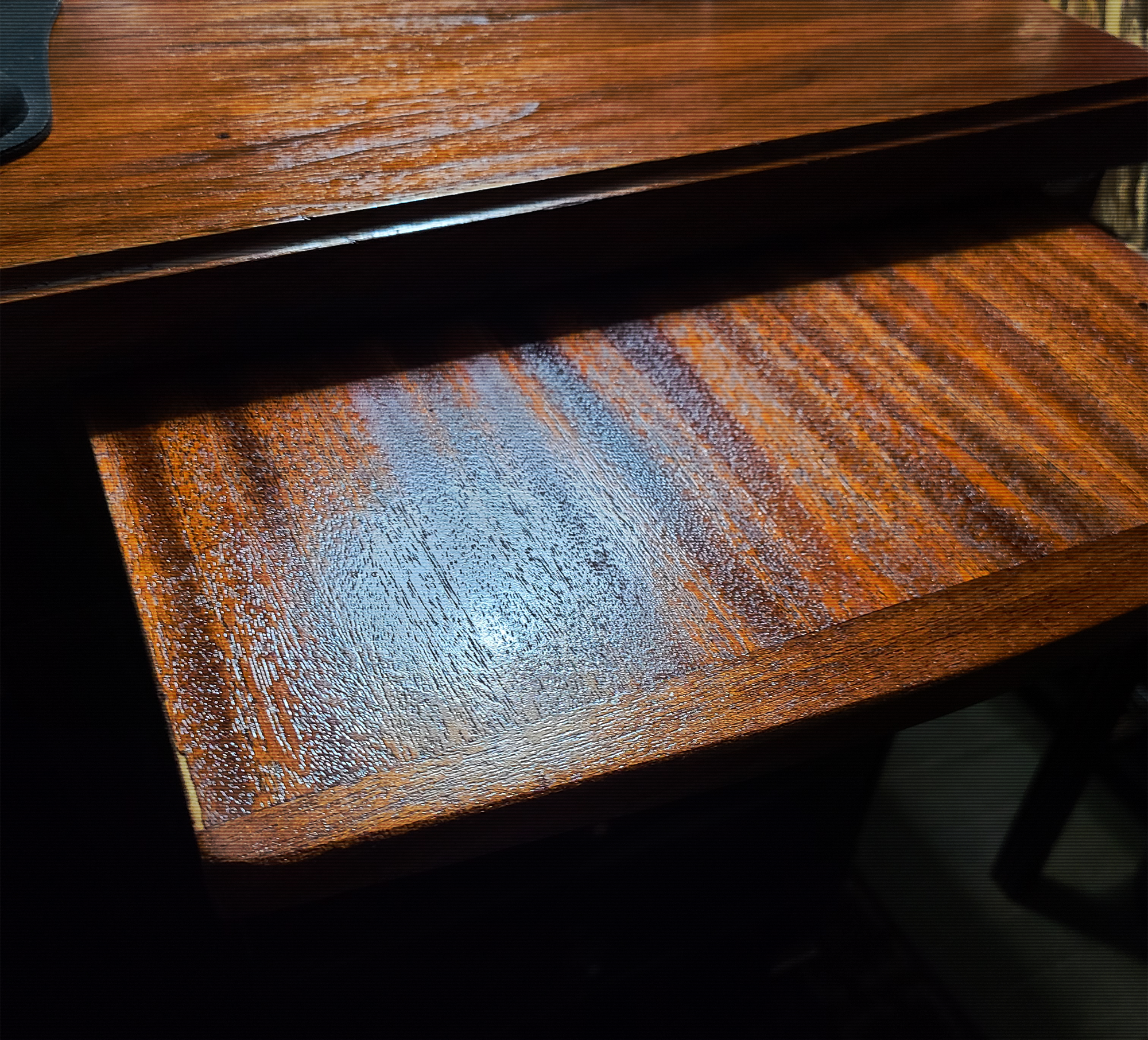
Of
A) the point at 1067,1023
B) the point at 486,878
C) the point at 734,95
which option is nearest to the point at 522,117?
the point at 734,95

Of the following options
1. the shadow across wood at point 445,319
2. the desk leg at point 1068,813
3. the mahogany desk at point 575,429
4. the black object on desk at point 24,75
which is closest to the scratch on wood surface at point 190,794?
the mahogany desk at point 575,429

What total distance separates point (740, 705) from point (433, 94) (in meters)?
0.68

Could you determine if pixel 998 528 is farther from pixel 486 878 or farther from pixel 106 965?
pixel 106 965

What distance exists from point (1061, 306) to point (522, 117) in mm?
494

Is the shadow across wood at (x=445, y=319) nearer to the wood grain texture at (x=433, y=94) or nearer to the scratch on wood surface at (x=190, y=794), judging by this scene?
the wood grain texture at (x=433, y=94)

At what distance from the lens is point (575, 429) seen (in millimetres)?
779

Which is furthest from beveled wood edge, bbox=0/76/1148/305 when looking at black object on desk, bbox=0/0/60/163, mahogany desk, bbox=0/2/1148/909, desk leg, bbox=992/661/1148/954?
desk leg, bbox=992/661/1148/954

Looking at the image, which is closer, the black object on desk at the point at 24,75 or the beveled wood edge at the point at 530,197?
the beveled wood edge at the point at 530,197

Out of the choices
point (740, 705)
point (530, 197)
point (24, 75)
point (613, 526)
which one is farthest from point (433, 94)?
point (740, 705)

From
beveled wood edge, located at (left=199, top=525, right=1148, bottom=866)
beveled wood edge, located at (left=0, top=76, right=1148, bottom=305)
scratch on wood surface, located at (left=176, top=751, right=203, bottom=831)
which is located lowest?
scratch on wood surface, located at (left=176, top=751, right=203, bottom=831)

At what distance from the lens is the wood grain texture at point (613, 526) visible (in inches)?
22.6

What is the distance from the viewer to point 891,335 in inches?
34.3

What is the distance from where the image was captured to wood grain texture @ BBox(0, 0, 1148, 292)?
0.82m

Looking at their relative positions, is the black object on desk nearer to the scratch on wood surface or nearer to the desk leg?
the scratch on wood surface
